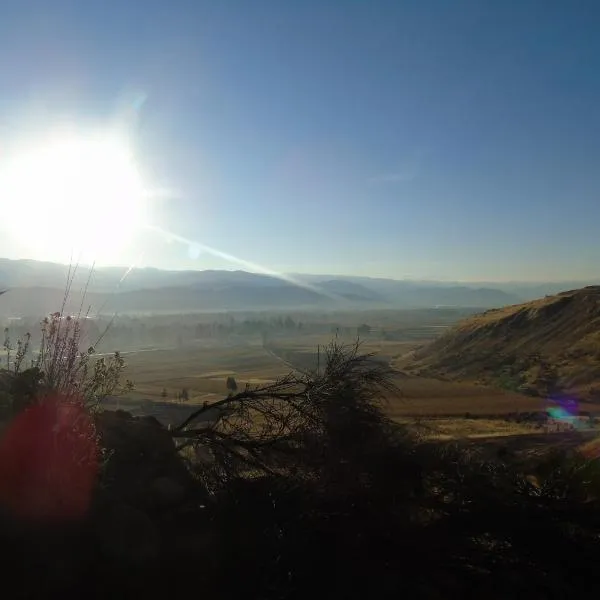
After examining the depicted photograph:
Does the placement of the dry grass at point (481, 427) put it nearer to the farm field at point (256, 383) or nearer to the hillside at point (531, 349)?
the farm field at point (256, 383)

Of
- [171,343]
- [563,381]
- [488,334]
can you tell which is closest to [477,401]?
[563,381]

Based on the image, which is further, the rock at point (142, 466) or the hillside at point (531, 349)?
the hillside at point (531, 349)

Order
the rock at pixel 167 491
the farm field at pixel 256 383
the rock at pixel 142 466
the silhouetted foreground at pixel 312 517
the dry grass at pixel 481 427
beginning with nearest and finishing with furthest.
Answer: the silhouetted foreground at pixel 312 517 < the rock at pixel 142 466 < the rock at pixel 167 491 < the dry grass at pixel 481 427 < the farm field at pixel 256 383

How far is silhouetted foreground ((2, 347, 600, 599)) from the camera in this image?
258 inches

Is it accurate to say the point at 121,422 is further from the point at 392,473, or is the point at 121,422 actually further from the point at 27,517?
the point at 392,473

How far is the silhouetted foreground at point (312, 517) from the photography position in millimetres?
6543

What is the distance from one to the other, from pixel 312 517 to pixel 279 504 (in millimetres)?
508

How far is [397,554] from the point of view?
7.66 m

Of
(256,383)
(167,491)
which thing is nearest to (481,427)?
(256,383)

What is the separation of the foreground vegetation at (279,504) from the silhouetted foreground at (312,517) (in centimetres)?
2

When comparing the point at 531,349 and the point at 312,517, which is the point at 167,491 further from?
the point at 531,349

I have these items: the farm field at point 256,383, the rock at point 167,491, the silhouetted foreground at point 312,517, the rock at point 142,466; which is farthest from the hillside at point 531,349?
the rock at point 167,491

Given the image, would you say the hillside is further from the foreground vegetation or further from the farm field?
the foreground vegetation

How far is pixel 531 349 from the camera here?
86750 mm
